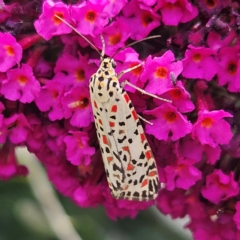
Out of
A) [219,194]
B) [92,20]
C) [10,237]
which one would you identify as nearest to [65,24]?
[92,20]

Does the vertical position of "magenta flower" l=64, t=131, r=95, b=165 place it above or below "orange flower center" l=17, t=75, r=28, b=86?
below

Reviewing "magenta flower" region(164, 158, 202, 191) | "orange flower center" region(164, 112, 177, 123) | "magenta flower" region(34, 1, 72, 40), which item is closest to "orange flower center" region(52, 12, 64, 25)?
"magenta flower" region(34, 1, 72, 40)

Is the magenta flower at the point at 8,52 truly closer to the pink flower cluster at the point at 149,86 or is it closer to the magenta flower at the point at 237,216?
the pink flower cluster at the point at 149,86

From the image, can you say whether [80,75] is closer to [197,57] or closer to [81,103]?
[81,103]

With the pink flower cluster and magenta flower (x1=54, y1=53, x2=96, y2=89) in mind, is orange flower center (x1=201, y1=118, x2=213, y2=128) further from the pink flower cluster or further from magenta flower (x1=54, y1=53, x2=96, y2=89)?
magenta flower (x1=54, y1=53, x2=96, y2=89)

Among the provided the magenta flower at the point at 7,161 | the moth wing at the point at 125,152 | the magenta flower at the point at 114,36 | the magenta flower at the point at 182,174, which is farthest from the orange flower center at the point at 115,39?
the magenta flower at the point at 7,161

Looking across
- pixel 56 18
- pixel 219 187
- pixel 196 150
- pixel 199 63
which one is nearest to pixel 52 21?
Answer: pixel 56 18

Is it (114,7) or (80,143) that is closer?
(114,7)
